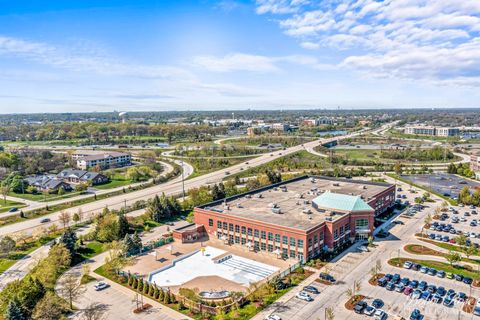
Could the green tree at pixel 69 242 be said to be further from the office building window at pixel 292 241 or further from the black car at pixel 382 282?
the black car at pixel 382 282

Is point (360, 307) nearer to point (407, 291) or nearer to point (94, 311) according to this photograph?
point (407, 291)

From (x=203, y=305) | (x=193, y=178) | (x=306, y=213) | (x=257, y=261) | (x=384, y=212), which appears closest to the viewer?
(x=203, y=305)

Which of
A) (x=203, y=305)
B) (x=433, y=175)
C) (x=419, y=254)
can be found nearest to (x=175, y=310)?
(x=203, y=305)

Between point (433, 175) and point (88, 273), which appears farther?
point (433, 175)

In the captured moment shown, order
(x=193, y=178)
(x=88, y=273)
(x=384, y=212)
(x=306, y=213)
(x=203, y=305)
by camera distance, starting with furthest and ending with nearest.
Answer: (x=193, y=178) < (x=384, y=212) < (x=306, y=213) < (x=88, y=273) < (x=203, y=305)

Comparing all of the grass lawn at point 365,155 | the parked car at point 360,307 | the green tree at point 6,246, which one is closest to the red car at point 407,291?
the parked car at point 360,307

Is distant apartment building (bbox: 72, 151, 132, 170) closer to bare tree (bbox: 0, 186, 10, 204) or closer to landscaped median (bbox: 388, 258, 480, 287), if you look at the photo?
bare tree (bbox: 0, 186, 10, 204)

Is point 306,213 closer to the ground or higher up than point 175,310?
higher up

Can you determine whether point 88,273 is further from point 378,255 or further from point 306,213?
point 378,255
